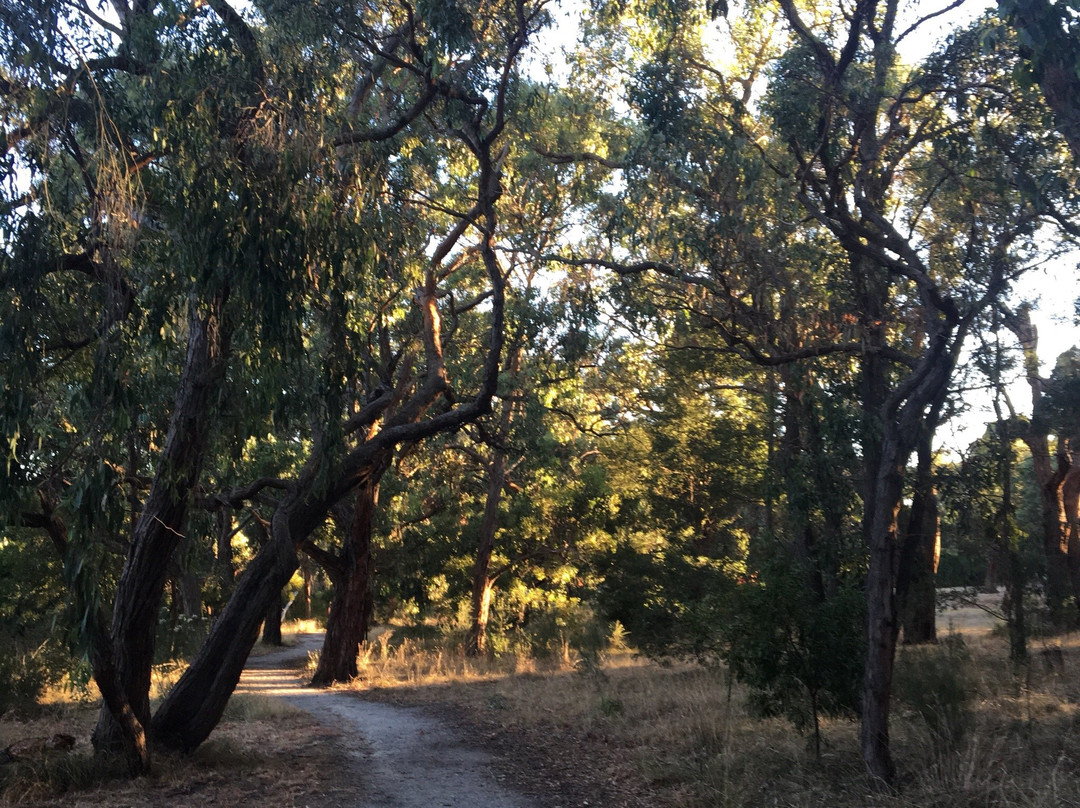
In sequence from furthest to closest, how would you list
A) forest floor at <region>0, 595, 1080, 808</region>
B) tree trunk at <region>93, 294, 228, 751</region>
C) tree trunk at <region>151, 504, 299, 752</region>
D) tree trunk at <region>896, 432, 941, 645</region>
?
tree trunk at <region>151, 504, 299, 752</region>, tree trunk at <region>93, 294, 228, 751</region>, tree trunk at <region>896, 432, 941, 645</region>, forest floor at <region>0, 595, 1080, 808</region>

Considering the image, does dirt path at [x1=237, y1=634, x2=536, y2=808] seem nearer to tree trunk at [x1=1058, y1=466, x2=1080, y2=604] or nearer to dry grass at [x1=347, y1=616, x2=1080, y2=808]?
dry grass at [x1=347, y1=616, x2=1080, y2=808]

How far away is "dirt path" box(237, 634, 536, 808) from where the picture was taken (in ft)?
28.0

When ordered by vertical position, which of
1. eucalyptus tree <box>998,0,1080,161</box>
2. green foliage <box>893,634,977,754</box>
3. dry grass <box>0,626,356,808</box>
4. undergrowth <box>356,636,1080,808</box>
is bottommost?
dry grass <box>0,626,356,808</box>

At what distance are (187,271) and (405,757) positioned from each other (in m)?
6.20

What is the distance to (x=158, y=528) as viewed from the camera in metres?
8.97

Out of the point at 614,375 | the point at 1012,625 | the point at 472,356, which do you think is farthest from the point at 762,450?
the point at 1012,625

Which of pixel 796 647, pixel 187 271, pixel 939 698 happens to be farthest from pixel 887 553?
pixel 187 271

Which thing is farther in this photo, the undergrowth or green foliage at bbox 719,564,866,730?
green foliage at bbox 719,564,866,730

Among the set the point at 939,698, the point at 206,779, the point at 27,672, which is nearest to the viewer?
the point at 939,698

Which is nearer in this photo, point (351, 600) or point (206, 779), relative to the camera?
point (206, 779)

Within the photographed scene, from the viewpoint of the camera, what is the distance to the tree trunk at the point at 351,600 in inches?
714

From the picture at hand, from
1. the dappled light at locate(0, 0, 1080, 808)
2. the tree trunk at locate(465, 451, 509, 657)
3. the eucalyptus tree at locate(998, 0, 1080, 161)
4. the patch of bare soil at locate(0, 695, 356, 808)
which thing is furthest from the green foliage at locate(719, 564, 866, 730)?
the tree trunk at locate(465, 451, 509, 657)

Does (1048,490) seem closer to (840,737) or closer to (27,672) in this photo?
(840,737)

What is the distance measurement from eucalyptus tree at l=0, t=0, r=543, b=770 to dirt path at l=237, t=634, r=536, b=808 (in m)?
2.05
